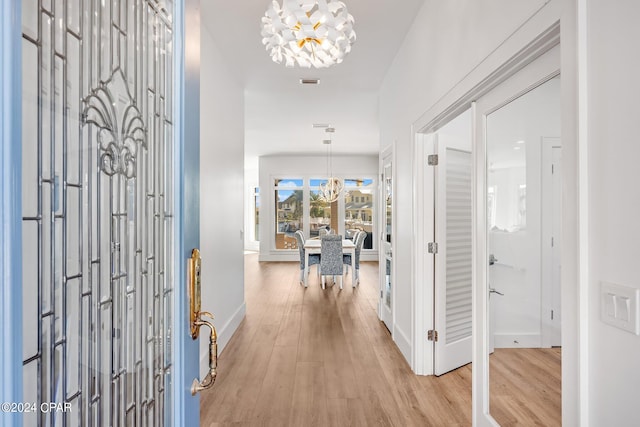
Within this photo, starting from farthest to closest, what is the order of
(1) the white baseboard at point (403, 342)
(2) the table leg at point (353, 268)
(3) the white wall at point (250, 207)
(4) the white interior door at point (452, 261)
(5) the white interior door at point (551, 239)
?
(3) the white wall at point (250, 207) < (2) the table leg at point (353, 268) < (1) the white baseboard at point (403, 342) < (4) the white interior door at point (452, 261) < (5) the white interior door at point (551, 239)

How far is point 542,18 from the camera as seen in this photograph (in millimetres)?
1302

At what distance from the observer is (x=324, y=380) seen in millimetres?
2805

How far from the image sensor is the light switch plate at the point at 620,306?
36.7 inches

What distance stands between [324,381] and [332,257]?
11.4 ft

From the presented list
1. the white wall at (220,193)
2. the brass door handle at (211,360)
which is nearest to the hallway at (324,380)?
the white wall at (220,193)

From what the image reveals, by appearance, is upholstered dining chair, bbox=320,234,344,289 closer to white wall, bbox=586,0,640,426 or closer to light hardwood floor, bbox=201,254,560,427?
light hardwood floor, bbox=201,254,560,427

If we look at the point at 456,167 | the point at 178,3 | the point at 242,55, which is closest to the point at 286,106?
the point at 242,55

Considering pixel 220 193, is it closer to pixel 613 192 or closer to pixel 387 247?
pixel 387 247

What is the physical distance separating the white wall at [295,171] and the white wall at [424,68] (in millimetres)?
5623

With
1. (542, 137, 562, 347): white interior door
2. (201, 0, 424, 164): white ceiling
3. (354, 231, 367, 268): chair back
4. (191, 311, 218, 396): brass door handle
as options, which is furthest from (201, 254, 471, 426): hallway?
(201, 0, 424, 164): white ceiling

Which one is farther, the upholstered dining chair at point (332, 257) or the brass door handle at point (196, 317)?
the upholstered dining chair at point (332, 257)

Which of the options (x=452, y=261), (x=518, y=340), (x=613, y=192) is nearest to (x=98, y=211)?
(x=613, y=192)

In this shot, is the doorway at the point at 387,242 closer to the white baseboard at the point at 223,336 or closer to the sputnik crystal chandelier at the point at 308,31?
the white baseboard at the point at 223,336

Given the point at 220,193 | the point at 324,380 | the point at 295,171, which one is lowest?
the point at 324,380
